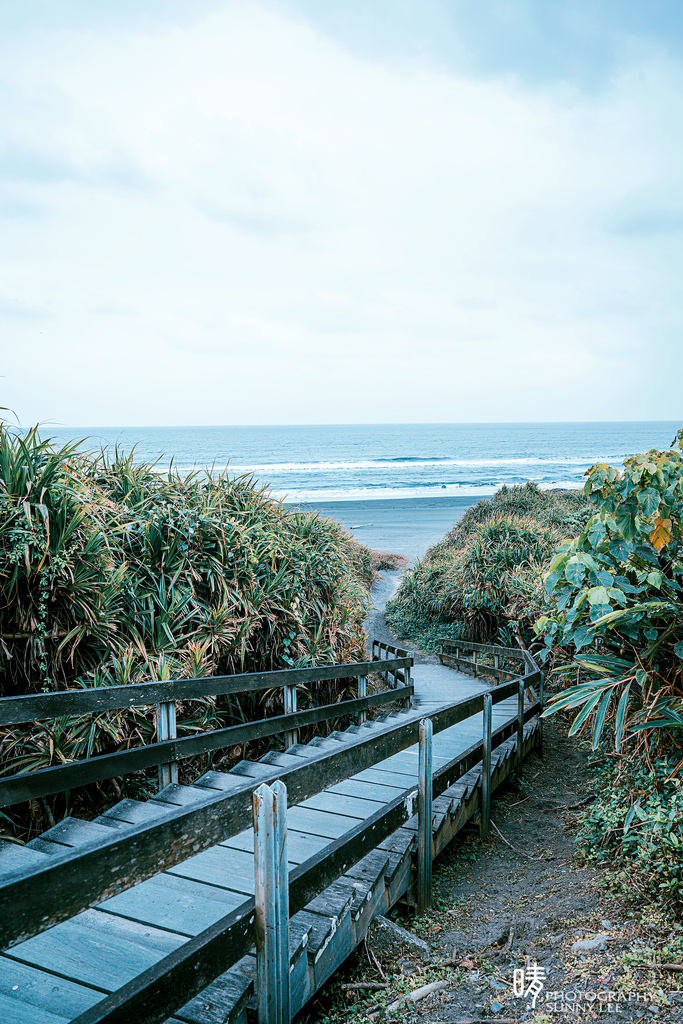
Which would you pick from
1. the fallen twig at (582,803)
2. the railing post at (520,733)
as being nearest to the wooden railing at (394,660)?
the railing post at (520,733)

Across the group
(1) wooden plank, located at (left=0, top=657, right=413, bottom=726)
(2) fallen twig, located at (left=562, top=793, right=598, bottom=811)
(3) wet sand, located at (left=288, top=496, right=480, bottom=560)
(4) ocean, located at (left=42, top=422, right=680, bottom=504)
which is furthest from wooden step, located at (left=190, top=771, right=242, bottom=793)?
(4) ocean, located at (left=42, top=422, right=680, bottom=504)

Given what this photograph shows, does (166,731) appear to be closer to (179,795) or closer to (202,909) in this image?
(179,795)

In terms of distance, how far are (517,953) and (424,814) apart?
0.75m

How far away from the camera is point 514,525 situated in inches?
529

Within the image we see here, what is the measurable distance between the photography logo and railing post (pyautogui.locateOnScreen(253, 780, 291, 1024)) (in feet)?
3.99

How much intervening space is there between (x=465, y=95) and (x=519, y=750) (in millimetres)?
25108

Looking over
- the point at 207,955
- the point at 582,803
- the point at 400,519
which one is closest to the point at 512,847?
the point at 582,803

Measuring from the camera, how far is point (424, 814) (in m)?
3.24

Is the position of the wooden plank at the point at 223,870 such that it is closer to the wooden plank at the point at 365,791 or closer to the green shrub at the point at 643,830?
the wooden plank at the point at 365,791

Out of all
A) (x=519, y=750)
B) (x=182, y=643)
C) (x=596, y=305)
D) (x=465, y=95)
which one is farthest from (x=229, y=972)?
(x=596, y=305)

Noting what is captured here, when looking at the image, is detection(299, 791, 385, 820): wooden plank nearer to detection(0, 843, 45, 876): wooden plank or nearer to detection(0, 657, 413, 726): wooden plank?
detection(0, 657, 413, 726): wooden plank

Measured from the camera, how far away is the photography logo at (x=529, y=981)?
2.46 m

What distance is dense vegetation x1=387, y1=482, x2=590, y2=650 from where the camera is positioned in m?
11.1

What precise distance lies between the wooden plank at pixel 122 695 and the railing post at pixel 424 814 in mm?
1443
